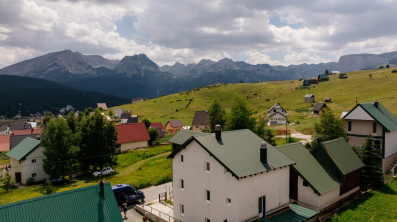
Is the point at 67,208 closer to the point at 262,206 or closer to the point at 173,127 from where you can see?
the point at 262,206

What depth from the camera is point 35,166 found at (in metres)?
48.4

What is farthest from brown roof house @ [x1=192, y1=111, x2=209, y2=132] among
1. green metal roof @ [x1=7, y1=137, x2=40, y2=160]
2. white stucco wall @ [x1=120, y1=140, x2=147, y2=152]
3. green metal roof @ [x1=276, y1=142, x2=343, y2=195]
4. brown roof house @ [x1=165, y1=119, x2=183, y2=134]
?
green metal roof @ [x1=276, y1=142, x2=343, y2=195]

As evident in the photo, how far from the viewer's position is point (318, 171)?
2862 centimetres

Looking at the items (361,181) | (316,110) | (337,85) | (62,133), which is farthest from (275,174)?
(337,85)

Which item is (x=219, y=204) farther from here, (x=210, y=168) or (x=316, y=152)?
(x=316, y=152)

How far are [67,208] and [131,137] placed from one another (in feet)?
184

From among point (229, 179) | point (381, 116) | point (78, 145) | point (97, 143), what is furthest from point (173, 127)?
point (229, 179)

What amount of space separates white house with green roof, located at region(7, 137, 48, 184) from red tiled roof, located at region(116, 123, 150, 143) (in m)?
22.9

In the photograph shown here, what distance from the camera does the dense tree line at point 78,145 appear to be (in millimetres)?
45344

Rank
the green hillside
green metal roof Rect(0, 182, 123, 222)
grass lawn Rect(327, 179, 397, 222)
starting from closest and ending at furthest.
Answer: green metal roof Rect(0, 182, 123, 222), grass lawn Rect(327, 179, 397, 222), the green hillside

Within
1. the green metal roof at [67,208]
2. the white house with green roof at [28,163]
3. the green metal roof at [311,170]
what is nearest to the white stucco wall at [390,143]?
the green metal roof at [311,170]

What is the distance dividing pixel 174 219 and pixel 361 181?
2596cm

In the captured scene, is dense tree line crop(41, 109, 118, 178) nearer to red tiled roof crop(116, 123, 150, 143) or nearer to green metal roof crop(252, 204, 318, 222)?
red tiled roof crop(116, 123, 150, 143)

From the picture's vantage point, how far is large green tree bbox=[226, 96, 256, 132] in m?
51.2
